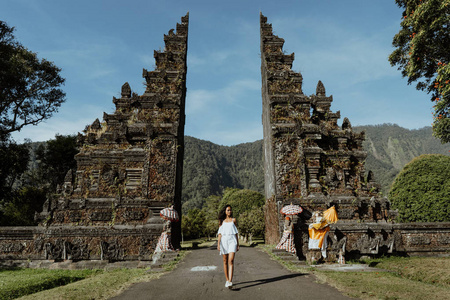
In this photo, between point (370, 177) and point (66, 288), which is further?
point (370, 177)

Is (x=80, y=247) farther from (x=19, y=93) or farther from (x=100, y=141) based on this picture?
(x=19, y=93)

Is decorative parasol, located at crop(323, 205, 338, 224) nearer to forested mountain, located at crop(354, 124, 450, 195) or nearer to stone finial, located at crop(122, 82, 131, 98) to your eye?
stone finial, located at crop(122, 82, 131, 98)

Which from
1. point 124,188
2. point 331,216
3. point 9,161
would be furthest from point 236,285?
point 9,161

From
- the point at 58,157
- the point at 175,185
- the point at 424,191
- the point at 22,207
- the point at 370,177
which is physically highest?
the point at 58,157

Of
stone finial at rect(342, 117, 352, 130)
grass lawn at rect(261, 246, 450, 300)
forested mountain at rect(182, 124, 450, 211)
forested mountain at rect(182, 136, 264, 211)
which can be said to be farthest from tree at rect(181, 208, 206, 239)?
forested mountain at rect(182, 136, 264, 211)

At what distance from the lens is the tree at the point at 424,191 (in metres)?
18.1

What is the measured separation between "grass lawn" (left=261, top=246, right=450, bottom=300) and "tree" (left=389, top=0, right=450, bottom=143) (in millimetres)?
7338

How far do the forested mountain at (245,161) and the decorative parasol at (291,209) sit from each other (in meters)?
59.5

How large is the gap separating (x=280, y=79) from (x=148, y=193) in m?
9.95

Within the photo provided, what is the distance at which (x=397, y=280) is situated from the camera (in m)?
7.43

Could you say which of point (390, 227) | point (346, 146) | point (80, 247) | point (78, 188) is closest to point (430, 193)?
point (346, 146)

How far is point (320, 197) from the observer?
41.5 feet

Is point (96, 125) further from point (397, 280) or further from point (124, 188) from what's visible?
point (397, 280)

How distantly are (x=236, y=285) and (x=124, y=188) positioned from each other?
9707mm
